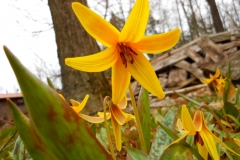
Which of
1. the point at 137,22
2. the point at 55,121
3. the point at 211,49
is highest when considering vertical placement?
the point at 137,22

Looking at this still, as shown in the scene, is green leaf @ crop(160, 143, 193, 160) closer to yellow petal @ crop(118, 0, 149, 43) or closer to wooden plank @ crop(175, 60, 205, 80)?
yellow petal @ crop(118, 0, 149, 43)

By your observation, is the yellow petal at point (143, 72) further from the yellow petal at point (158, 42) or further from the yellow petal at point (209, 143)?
the yellow petal at point (209, 143)

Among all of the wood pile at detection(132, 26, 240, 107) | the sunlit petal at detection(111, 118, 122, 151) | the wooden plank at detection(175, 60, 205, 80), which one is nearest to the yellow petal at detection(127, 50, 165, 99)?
the sunlit petal at detection(111, 118, 122, 151)

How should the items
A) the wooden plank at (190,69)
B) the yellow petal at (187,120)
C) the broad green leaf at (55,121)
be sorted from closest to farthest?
the broad green leaf at (55,121) → the yellow petal at (187,120) → the wooden plank at (190,69)

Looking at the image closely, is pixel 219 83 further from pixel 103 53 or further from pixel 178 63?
A: pixel 178 63

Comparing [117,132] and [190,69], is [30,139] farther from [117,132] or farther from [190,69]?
[190,69]

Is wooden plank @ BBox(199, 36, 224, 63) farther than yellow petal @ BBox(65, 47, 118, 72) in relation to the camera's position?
Yes

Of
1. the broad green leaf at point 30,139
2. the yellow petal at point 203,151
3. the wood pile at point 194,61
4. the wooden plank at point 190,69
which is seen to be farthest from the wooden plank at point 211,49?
the broad green leaf at point 30,139

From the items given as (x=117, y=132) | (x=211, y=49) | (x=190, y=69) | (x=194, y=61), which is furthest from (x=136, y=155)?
(x=194, y=61)
